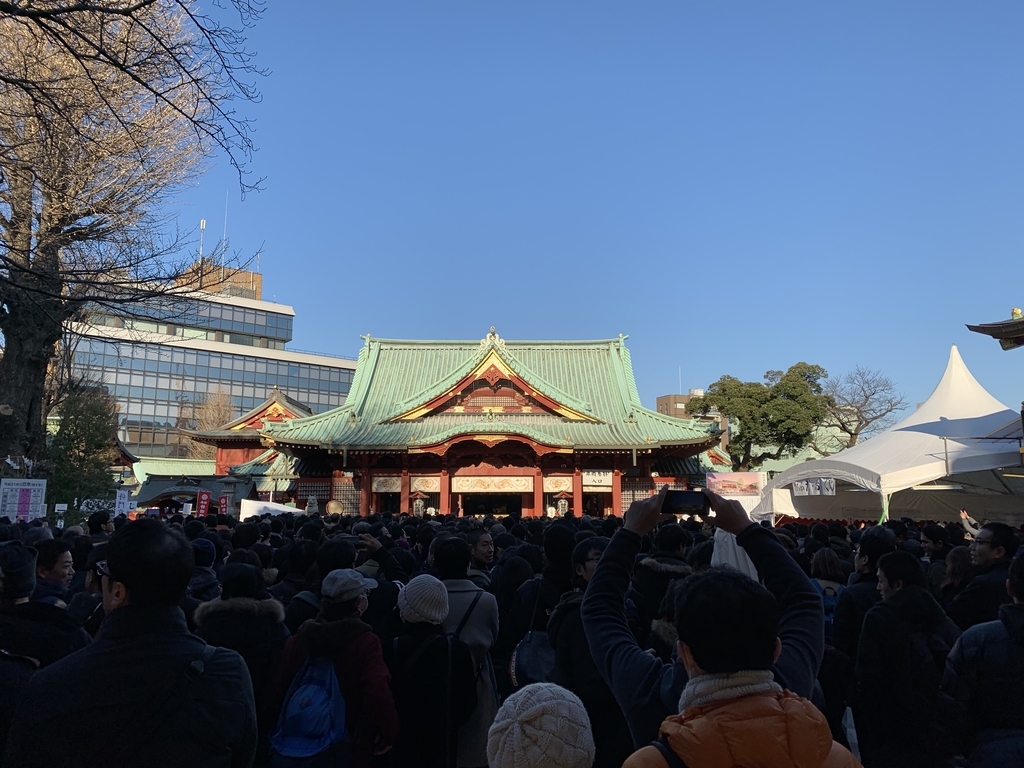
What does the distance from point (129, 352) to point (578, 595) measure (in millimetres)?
58473

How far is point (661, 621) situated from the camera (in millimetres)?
3174

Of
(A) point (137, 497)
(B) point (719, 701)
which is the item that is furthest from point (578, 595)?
(A) point (137, 497)

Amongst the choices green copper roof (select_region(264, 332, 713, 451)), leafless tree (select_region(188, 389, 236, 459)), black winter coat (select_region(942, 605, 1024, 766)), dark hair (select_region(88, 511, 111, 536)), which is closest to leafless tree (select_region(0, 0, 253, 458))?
dark hair (select_region(88, 511, 111, 536))

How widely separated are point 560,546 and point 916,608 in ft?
6.02

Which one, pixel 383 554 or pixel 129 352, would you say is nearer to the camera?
pixel 383 554

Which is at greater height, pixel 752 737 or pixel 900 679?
pixel 752 737

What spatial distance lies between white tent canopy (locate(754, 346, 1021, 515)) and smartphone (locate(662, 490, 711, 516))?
15019 millimetres

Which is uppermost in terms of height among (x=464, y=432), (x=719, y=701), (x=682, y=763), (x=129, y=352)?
(x=129, y=352)

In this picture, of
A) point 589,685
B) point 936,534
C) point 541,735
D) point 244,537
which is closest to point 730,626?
point 541,735

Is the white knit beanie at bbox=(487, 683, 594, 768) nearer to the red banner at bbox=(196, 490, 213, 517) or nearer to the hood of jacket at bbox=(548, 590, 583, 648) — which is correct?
the hood of jacket at bbox=(548, 590, 583, 648)

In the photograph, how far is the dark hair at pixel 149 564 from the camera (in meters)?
2.16

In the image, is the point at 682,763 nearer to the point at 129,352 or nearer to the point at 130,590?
the point at 130,590

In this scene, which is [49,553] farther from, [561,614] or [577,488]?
[577,488]

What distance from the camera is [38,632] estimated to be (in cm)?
287
